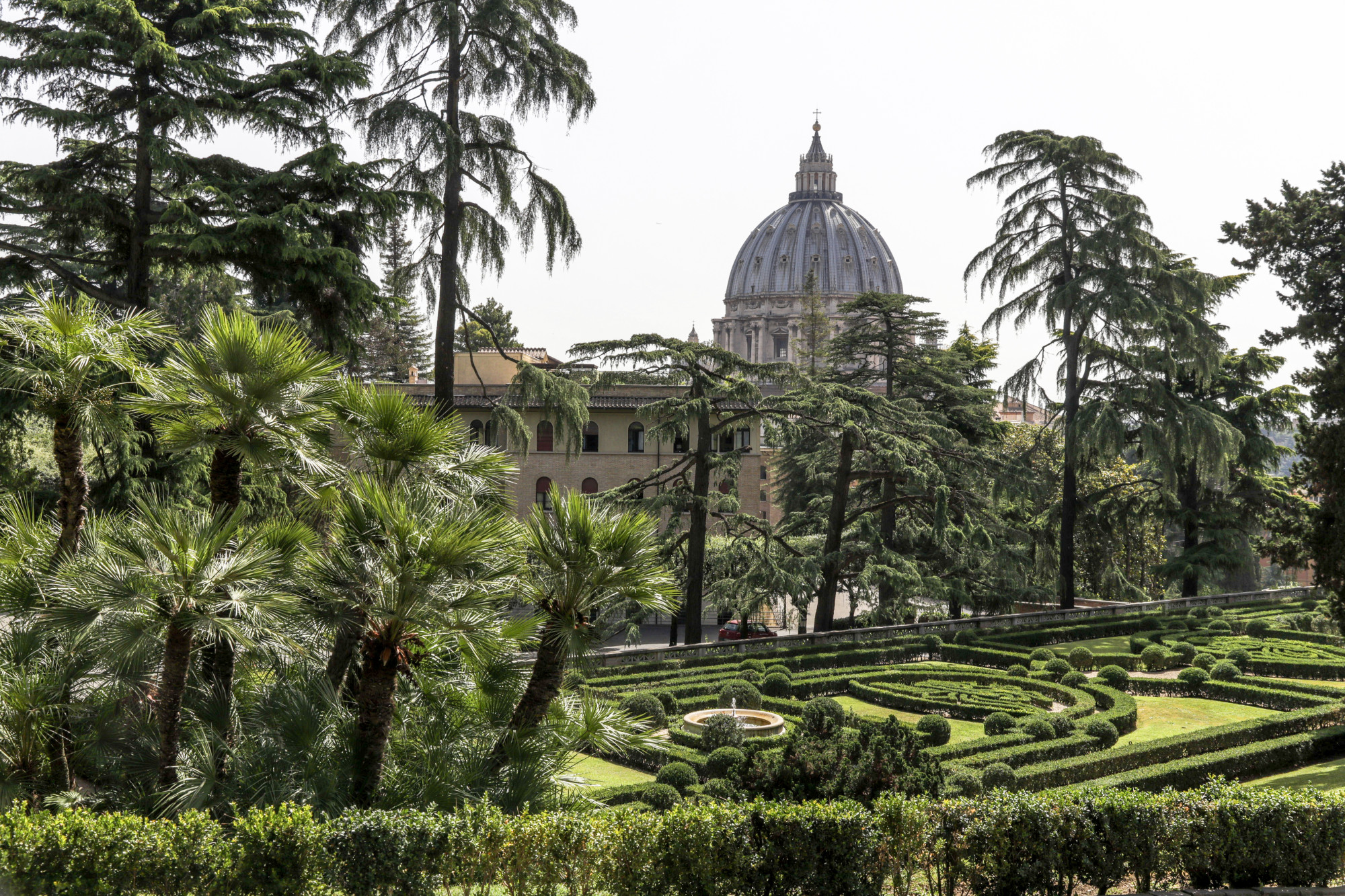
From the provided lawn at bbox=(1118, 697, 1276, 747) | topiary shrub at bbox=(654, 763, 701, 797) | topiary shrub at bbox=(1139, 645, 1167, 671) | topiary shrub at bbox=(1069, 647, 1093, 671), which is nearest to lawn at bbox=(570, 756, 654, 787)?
topiary shrub at bbox=(654, 763, 701, 797)

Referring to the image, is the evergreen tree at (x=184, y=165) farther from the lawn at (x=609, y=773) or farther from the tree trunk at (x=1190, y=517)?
the tree trunk at (x=1190, y=517)

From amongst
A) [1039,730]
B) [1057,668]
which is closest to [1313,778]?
[1039,730]

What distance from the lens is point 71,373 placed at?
8508 millimetres

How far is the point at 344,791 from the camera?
7527 millimetres

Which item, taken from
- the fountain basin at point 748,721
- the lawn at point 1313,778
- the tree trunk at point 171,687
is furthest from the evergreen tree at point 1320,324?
Answer: the tree trunk at point 171,687

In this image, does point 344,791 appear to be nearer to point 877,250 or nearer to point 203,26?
point 203,26

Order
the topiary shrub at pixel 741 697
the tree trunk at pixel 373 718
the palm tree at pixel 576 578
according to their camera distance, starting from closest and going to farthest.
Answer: the tree trunk at pixel 373 718
the palm tree at pixel 576 578
the topiary shrub at pixel 741 697

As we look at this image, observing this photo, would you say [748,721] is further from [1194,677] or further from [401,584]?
[401,584]

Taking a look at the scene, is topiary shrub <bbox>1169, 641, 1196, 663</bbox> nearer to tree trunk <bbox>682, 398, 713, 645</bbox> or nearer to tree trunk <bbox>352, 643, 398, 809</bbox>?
tree trunk <bbox>682, 398, 713, 645</bbox>

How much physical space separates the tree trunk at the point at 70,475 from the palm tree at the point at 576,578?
13.7 ft

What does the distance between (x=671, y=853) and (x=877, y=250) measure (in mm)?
126652

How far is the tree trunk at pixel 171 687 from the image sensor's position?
711cm

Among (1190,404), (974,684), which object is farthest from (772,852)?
(1190,404)

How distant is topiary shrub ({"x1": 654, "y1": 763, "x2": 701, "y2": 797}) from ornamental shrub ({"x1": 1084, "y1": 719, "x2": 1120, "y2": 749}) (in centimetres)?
673
